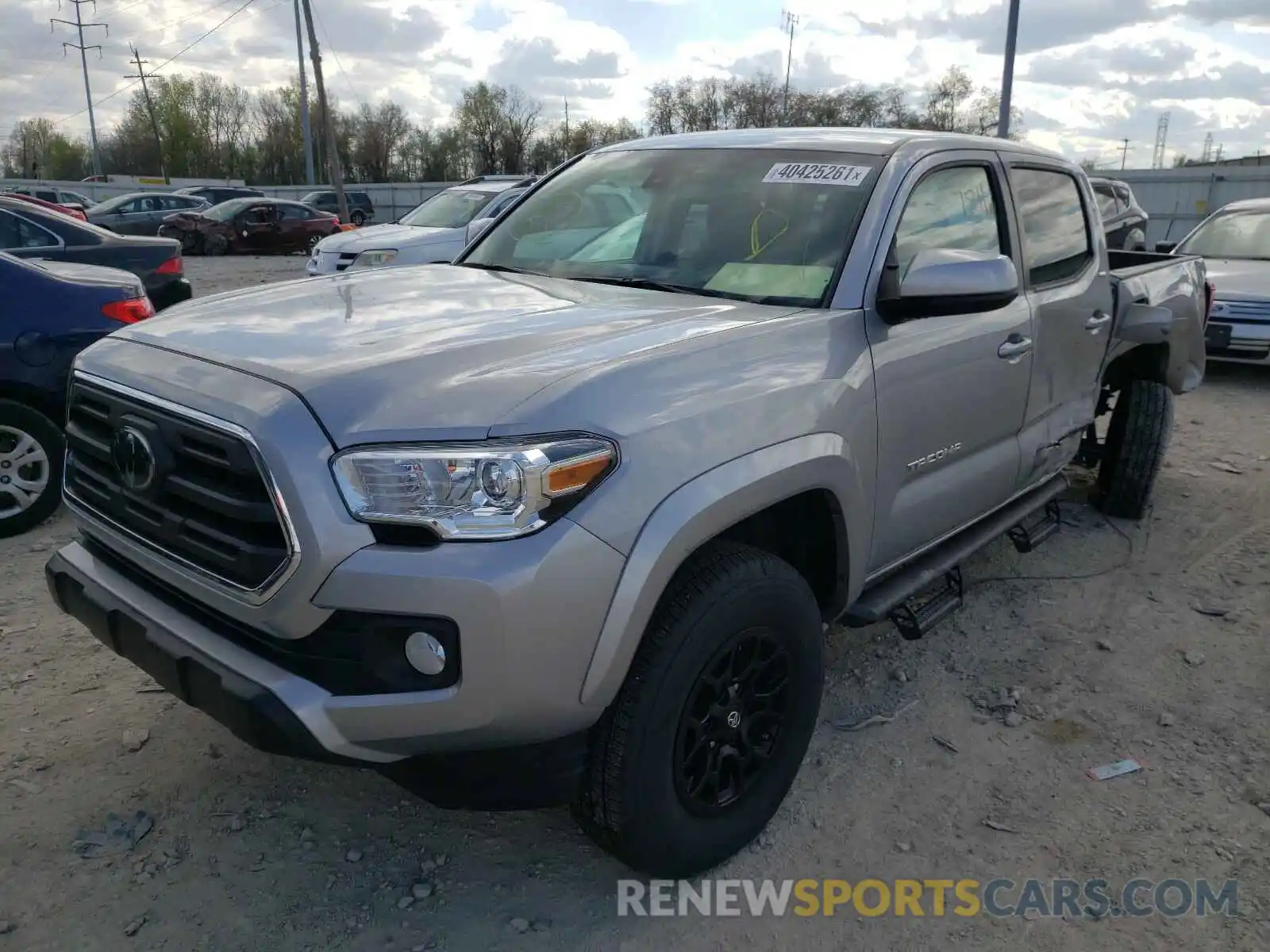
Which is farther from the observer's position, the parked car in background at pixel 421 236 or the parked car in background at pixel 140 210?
the parked car in background at pixel 140 210

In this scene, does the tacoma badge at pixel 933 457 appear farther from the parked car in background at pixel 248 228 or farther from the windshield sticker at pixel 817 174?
the parked car in background at pixel 248 228

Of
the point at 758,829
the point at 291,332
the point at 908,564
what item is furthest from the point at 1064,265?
the point at 291,332

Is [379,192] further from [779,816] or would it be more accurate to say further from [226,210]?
[779,816]

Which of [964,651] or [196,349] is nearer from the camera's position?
[196,349]

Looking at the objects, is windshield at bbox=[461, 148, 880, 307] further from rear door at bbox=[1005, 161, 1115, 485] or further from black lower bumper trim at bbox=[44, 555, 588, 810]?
black lower bumper trim at bbox=[44, 555, 588, 810]

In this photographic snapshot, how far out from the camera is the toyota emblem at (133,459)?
2305mm

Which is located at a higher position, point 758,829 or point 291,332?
point 291,332

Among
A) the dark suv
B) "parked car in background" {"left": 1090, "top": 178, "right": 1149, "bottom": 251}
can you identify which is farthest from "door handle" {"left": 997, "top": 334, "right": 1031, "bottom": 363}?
the dark suv

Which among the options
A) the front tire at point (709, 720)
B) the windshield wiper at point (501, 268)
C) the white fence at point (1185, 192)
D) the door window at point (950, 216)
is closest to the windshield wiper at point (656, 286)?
the windshield wiper at point (501, 268)

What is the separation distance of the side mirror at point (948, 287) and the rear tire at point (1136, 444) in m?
2.87

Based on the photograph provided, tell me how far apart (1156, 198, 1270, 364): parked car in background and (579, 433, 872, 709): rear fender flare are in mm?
8131

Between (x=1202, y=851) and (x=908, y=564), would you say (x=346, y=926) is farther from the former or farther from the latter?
(x=1202, y=851)

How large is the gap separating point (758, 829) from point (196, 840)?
5.12ft

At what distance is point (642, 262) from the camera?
329 centimetres
